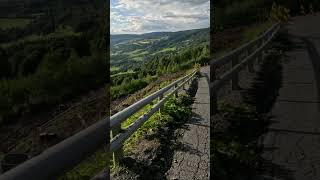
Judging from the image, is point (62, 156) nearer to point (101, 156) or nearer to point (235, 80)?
point (101, 156)

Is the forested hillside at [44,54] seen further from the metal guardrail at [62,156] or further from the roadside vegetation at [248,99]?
the metal guardrail at [62,156]

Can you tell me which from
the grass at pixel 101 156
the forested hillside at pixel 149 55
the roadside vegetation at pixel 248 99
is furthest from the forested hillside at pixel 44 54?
the roadside vegetation at pixel 248 99

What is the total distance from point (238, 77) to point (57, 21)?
2.67 metres

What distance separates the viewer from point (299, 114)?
8.54 feet

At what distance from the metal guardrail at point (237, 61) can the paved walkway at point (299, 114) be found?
0.18m

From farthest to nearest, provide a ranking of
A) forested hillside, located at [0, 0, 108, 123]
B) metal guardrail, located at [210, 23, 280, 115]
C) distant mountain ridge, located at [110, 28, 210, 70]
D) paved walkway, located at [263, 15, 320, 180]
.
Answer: forested hillside, located at [0, 0, 108, 123]
metal guardrail, located at [210, 23, 280, 115]
paved walkway, located at [263, 15, 320, 180]
distant mountain ridge, located at [110, 28, 210, 70]

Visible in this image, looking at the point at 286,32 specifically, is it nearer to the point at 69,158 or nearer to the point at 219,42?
the point at 219,42

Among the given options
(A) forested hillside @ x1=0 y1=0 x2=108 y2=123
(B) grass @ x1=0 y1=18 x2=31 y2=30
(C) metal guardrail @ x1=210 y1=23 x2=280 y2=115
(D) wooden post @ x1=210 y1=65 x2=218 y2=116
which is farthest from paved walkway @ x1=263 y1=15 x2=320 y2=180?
(B) grass @ x1=0 y1=18 x2=31 y2=30

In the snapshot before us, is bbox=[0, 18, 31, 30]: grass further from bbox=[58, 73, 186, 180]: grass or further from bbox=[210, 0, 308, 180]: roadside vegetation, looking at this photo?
bbox=[210, 0, 308, 180]: roadside vegetation

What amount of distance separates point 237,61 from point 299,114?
105cm

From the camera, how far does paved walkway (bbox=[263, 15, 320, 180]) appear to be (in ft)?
7.97

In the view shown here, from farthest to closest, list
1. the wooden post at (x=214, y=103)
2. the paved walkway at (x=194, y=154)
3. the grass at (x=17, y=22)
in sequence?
the grass at (x=17, y=22)
the wooden post at (x=214, y=103)
the paved walkway at (x=194, y=154)

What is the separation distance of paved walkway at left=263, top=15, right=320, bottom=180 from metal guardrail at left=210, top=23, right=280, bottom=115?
18 cm

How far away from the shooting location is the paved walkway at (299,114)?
7.97 feet
